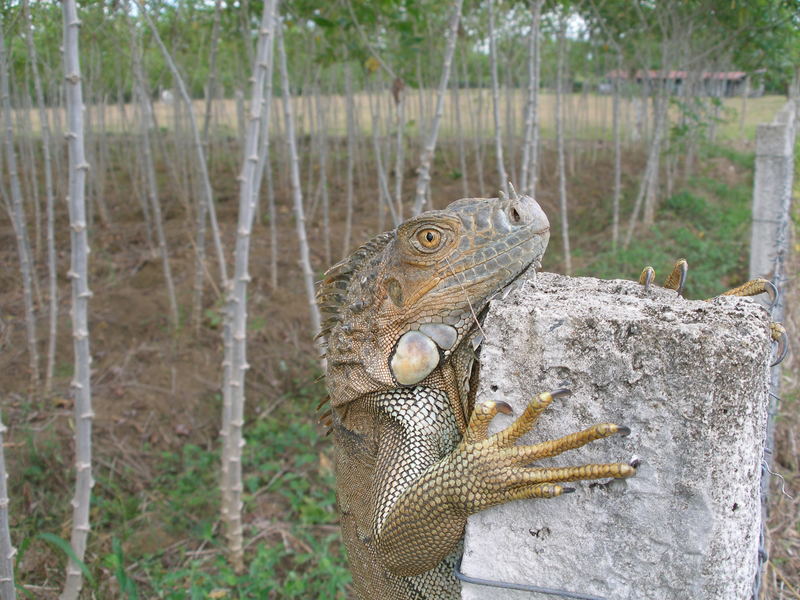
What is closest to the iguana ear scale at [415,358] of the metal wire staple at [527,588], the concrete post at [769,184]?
the metal wire staple at [527,588]

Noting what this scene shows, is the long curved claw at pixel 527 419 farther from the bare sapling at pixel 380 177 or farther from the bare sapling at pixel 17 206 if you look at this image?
the bare sapling at pixel 17 206

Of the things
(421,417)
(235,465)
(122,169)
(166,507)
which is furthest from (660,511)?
(122,169)

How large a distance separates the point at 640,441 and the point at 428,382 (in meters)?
0.63

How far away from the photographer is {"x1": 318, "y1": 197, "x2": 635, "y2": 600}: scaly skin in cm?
168

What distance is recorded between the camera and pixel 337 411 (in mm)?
2211

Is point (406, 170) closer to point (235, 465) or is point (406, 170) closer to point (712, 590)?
point (235, 465)

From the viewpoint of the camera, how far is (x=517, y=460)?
5.26ft

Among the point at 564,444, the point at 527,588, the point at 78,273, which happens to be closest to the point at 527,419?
the point at 564,444

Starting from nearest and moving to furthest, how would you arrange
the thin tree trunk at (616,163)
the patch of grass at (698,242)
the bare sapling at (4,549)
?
the bare sapling at (4,549), the patch of grass at (698,242), the thin tree trunk at (616,163)

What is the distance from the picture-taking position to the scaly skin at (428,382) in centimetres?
168

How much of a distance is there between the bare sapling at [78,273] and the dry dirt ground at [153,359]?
100 centimetres

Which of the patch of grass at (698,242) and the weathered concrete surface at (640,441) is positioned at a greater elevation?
the weathered concrete surface at (640,441)

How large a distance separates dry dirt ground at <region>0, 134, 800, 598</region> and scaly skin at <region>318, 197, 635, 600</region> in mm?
2158

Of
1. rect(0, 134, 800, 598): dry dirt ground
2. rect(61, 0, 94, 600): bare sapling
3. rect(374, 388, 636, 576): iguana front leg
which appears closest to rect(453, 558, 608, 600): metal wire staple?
rect(374, 388, 636, 576): iguana front leg
